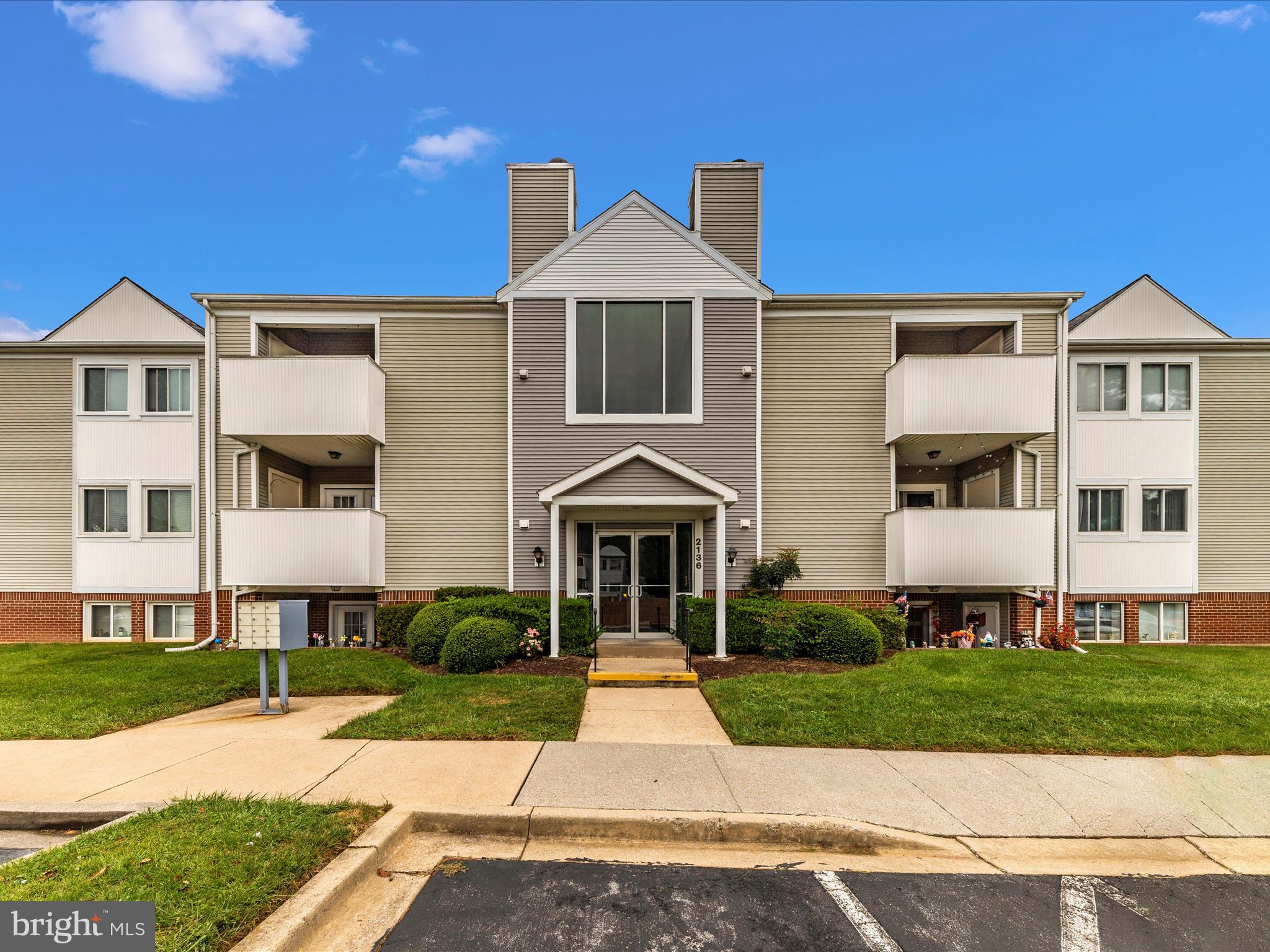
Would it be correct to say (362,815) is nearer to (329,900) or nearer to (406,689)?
(329,900)

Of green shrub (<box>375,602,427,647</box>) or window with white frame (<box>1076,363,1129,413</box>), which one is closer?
green shrub (<box>375,602,427,647</box>)

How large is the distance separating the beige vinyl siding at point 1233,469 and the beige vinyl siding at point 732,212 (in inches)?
418

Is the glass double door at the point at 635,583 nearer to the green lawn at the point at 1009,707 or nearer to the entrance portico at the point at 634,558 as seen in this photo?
the entrance portico at the point at 634,558

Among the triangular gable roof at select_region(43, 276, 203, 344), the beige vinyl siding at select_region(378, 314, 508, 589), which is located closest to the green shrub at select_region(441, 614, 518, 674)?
the beige vinyl siding at select_region(378, 314, 508, 589)

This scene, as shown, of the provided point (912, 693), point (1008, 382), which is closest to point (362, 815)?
point (912, 693)

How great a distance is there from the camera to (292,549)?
478 inches

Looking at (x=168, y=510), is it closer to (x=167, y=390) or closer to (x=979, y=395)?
(x=167, y=390)

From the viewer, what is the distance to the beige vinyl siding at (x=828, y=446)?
42.4 ft

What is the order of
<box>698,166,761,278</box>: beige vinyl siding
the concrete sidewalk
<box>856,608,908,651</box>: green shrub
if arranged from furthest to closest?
<box>698,166,761,278</box>: beige vinyl siding → <box>856,608,908,651</box>: green shrub → the concrete sidewalk

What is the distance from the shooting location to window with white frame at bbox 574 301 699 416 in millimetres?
12688

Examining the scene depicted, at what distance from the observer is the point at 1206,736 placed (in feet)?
21.2

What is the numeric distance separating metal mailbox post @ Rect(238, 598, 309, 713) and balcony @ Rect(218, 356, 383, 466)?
17.7 feet

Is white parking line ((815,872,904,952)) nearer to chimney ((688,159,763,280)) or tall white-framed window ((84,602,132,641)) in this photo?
chimney ((688,159,763,280))

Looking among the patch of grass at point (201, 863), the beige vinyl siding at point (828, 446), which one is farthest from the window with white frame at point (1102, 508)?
the patch of grass at point (201, 863)
